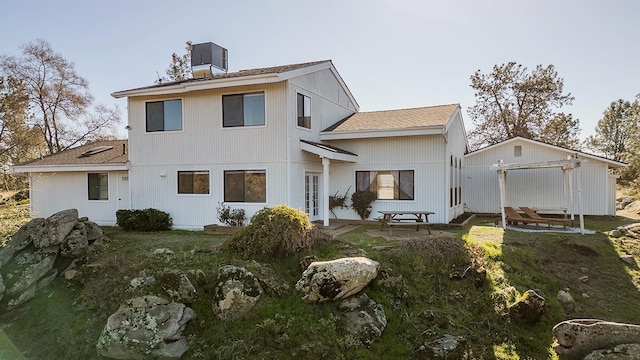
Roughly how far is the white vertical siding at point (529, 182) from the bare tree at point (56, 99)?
29077 millimetres

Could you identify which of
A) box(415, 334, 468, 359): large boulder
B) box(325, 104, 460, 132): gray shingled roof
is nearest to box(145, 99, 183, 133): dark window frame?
box(325, 104, 460, 132): gray shingled roof

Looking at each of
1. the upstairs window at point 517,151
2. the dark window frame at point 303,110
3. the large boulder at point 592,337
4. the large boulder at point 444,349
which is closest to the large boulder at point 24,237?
the dark window frame at point 303,110

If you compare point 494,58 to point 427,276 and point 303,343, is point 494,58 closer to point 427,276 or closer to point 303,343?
point 427,276

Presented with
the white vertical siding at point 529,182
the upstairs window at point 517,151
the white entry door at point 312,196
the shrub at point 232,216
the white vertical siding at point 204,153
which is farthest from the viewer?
the upstairs window at point 517,151

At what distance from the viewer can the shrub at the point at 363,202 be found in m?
14.9

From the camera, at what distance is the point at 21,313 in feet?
26.6

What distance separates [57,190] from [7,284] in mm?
9132

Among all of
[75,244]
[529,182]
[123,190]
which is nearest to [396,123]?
[529,182]

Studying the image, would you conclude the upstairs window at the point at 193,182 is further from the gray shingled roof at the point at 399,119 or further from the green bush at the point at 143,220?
the gray shingled roof at the point at 399,119

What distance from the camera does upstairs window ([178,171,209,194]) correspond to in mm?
14092

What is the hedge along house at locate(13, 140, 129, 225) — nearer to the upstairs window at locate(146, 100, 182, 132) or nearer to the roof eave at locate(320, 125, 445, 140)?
the upstairs window at locate(146, 100, 182, 132)

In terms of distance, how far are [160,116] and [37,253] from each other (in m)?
6.92

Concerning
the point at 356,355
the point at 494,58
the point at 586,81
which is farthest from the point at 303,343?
the point at 494,58

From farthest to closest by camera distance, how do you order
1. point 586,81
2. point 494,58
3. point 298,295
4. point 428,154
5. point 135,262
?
point 494,58 → point 586,81 → point 428,154 → point 135,262 → point 298,295
